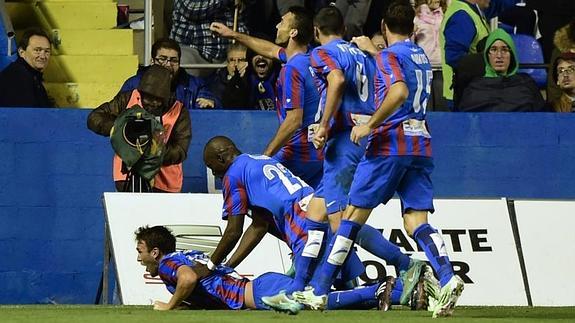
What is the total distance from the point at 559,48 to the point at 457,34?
1052 millimetres

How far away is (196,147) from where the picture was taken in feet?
51.4

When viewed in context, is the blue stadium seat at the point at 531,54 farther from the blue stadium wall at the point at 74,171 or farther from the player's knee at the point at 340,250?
the player's knee at the point at 340,250

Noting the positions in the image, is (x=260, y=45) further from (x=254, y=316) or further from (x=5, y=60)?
(x=254, y=316)

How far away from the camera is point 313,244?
12.0 m

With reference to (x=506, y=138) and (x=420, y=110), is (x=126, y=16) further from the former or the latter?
(x=420, y=110)

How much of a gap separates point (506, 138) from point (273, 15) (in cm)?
292

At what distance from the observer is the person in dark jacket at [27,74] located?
1562 centimetres

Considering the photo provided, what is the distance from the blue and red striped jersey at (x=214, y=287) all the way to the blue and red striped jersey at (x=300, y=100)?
1263mm

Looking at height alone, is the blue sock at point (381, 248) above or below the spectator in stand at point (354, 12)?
below

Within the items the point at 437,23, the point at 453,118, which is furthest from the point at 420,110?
the point at 437,23

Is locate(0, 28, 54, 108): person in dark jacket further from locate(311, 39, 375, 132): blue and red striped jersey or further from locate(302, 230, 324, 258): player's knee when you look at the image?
locate(302, 230, 324, 258): player's knee

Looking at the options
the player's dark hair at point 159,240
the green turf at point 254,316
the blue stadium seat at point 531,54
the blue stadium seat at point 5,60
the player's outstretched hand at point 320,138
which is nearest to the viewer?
the green turf at point 254,316

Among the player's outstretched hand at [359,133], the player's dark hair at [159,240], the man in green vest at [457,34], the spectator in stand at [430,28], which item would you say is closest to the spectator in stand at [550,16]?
the man in green vest at [457,34]

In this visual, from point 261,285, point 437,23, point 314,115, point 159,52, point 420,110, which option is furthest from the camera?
point 437,23
